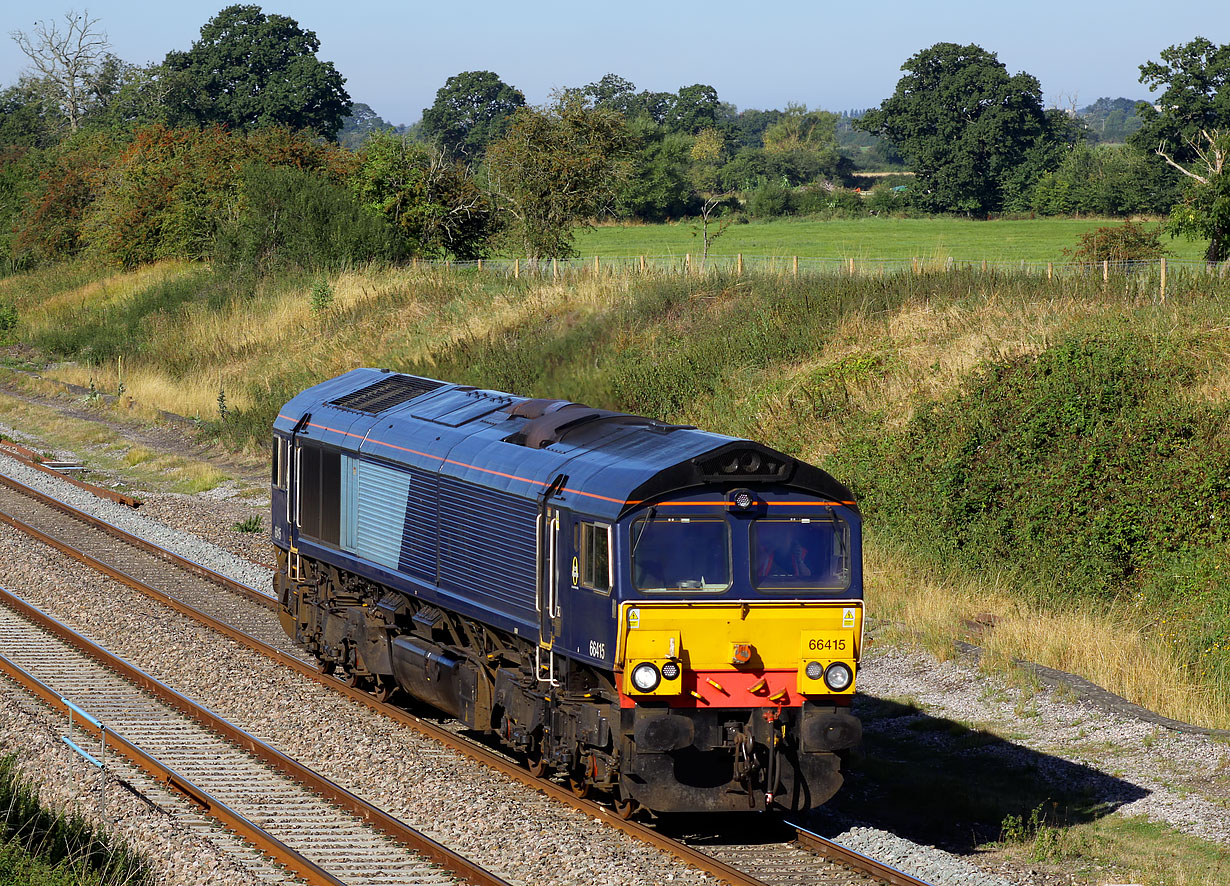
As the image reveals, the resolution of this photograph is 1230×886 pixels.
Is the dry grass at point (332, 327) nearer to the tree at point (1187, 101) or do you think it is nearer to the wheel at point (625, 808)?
the wheel at point (625, 808)

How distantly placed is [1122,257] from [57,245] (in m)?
47.9

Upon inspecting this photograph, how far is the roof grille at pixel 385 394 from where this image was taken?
15.1 m

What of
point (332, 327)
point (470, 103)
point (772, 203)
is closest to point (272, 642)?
point (332, 327)

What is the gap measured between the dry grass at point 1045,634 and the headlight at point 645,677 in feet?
20.0

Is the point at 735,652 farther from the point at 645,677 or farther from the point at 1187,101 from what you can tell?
the point at 1187,101

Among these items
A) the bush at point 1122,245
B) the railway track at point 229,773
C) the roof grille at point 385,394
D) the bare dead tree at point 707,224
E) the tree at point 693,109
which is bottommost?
the railway track at point 229,773

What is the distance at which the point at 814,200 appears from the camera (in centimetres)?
9369

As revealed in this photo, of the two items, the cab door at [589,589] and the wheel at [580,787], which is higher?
the cab door at [589,589]

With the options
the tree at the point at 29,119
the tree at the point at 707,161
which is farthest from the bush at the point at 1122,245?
the tree at the point at 29,119

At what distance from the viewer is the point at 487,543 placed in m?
12.0

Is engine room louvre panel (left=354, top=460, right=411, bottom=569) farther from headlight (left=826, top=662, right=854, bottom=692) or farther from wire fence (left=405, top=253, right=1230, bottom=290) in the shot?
wire fence (left=405, top=253, right=1230, bottom=290)

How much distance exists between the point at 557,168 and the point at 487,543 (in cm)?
3006

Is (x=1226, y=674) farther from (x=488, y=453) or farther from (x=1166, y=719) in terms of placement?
(x=488, y=453)

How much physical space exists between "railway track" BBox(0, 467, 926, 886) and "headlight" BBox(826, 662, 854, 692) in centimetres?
116
